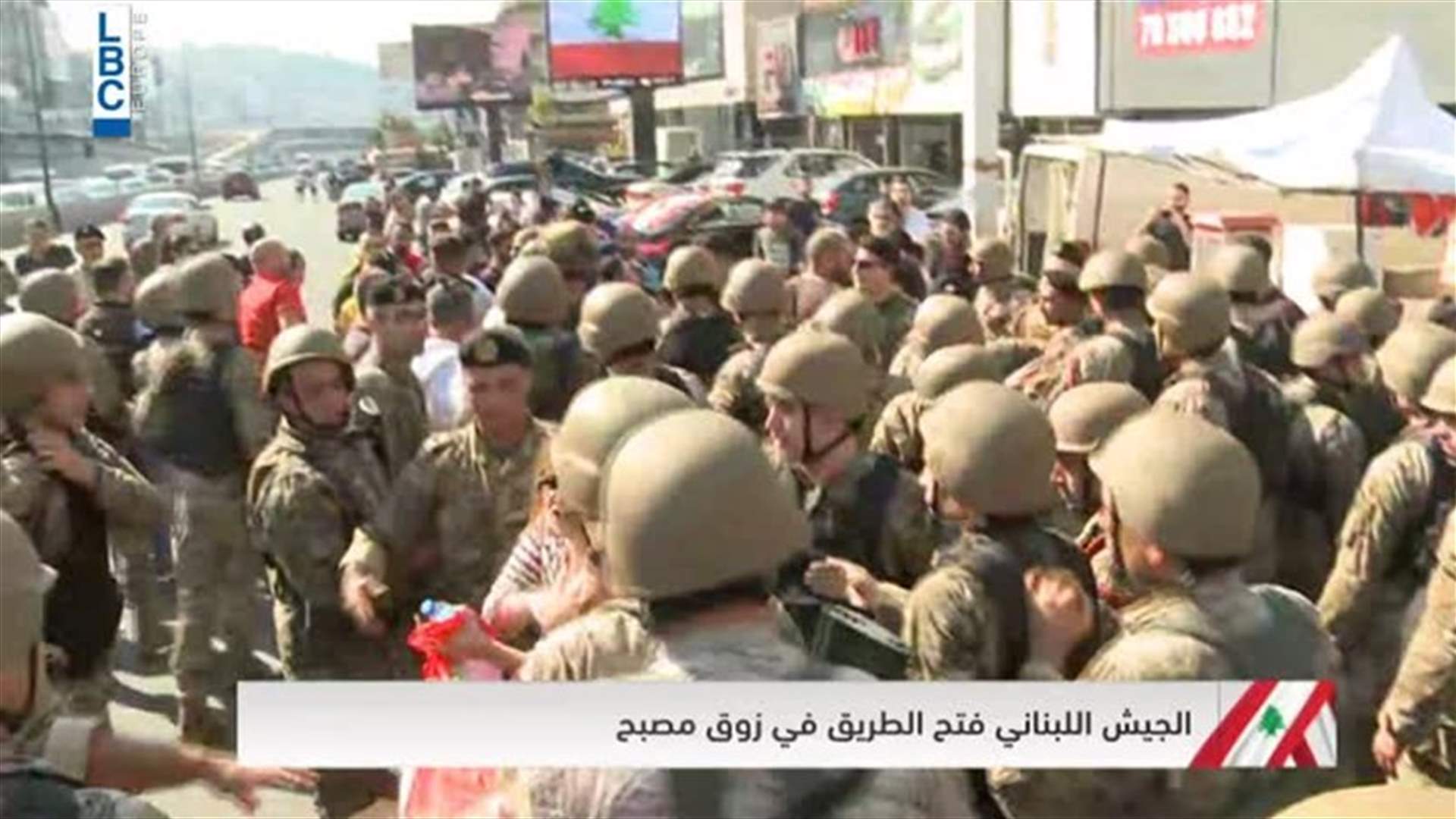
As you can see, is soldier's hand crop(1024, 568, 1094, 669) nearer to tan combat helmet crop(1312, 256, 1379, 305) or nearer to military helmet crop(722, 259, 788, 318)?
military helmet crop(722, 259, 788, 318)

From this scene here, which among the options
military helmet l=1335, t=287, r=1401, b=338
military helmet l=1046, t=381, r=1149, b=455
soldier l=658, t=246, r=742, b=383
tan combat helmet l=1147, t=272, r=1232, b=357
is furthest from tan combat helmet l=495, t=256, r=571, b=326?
military helmet l=1335, t=287, r=1401, b=338

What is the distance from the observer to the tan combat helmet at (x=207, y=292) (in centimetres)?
600

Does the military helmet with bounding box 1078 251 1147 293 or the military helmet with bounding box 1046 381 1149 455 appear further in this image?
the military helmet with bounding box 1078 251 1147 293

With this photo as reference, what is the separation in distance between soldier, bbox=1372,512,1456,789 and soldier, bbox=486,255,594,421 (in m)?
2.28

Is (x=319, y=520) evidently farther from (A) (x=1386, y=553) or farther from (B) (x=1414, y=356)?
(B) (x=1414, y=356)

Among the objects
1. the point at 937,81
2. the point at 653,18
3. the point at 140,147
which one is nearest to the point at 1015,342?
the point at 140,147

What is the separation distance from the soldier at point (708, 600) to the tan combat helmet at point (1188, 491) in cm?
72

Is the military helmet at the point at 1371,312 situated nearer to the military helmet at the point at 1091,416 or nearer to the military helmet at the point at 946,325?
the military helmet at the point at 946,325

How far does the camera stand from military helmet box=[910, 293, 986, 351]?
5965 millimetres

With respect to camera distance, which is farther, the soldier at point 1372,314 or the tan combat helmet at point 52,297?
the tan combat helmet at point 52,297

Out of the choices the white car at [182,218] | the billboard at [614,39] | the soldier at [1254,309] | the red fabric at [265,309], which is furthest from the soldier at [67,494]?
the billboard at [614,39]

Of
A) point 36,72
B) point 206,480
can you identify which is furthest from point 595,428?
point 206,480

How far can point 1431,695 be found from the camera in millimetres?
3795

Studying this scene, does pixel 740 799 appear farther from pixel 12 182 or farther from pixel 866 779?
pixel 12 182
